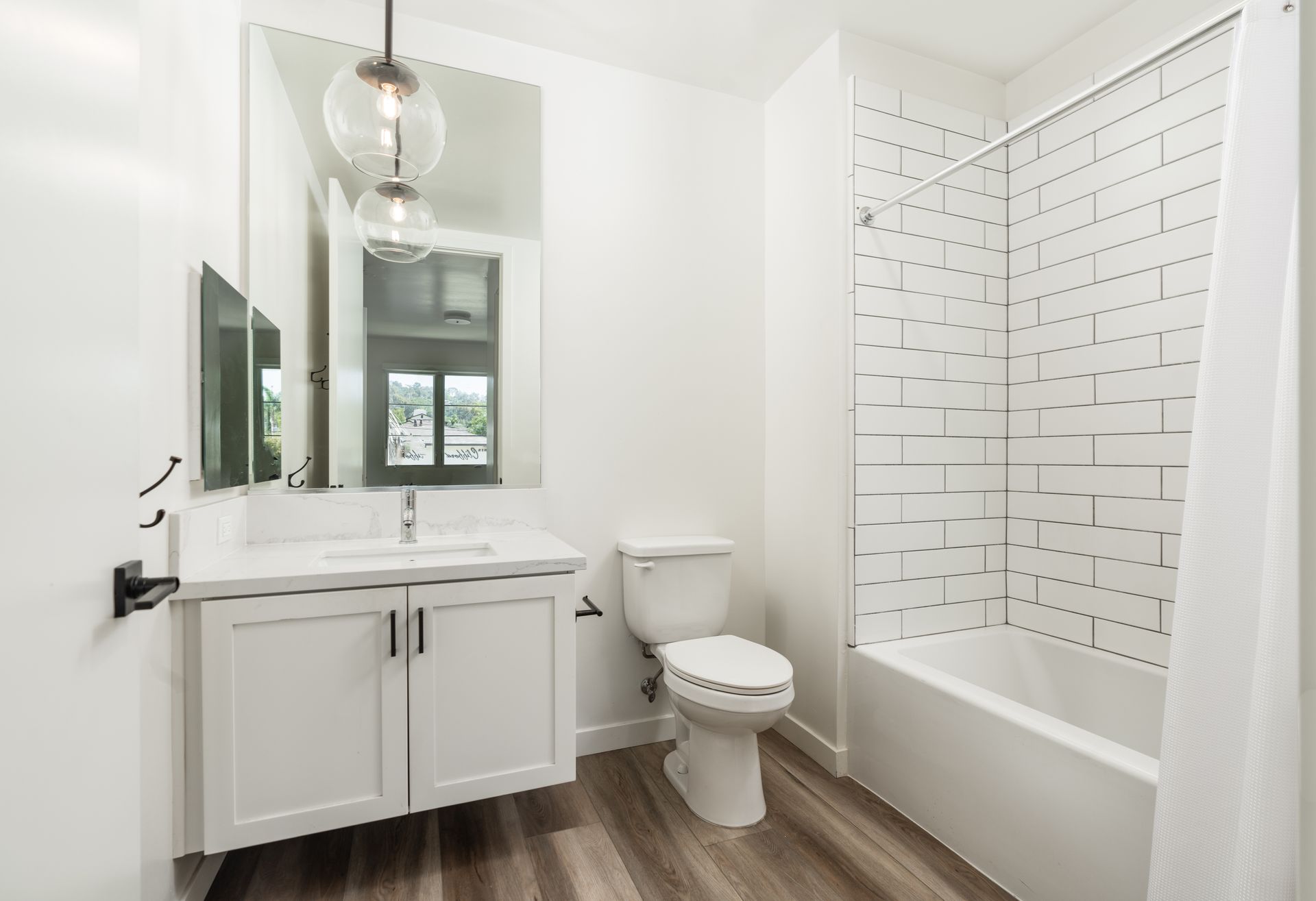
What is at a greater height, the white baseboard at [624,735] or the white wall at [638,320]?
the white wall at [638,320]

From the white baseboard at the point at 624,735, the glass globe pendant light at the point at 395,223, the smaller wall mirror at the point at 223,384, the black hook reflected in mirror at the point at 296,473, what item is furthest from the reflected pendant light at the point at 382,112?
the white baseboard at the point at 624,735

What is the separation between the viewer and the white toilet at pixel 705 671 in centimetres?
177

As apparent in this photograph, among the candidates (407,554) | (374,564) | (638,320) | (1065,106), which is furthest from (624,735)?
(1065,106)

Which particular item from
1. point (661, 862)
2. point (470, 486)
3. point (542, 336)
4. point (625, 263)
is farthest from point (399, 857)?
point (625, 263)

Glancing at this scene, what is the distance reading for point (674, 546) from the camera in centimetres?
223

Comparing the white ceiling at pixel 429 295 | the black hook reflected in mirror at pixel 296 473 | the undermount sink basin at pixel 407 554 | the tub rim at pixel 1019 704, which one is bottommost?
the tub rim at pixel 1019 704

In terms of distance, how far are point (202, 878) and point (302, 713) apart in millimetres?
494

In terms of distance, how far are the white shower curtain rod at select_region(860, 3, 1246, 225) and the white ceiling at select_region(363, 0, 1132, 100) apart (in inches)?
20.3

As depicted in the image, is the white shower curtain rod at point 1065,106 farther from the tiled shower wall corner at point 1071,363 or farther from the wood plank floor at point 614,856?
the wood plank floor at point 614,856

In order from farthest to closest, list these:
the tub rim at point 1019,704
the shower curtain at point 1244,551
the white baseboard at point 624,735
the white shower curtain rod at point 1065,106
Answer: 1. the white baseboard at point 624,735
2. the tub rim at point 1019,704
3. the white shower curtain rod at point 1065,106
4. the shower curtain at point 1244,551

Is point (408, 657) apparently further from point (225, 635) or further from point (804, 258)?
point (804, 258)

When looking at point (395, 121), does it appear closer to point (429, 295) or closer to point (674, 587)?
point (429, 295)

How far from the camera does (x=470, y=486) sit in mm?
2146

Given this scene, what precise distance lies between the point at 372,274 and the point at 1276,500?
7.51 ft
